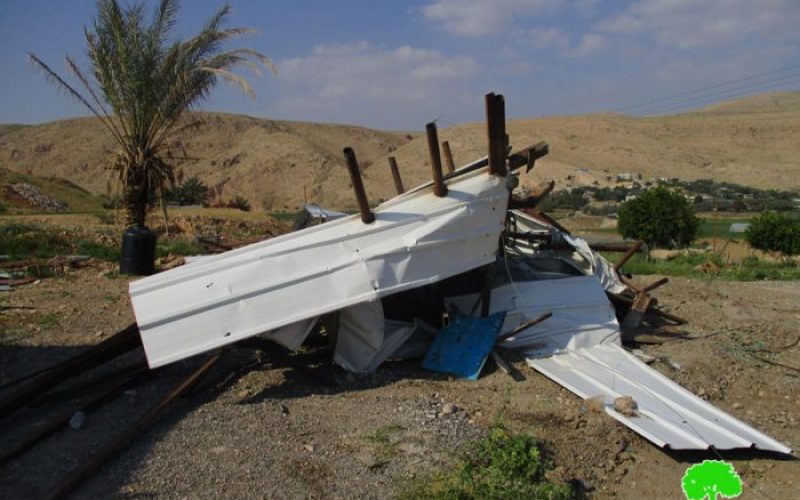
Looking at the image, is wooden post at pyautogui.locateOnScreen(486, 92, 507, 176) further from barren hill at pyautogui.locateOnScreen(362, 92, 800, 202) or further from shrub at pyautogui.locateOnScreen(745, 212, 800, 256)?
barren hill at pyautogui.locateOnScreen(362, 92, 800, 202)

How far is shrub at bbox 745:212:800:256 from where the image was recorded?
2038 centimetres

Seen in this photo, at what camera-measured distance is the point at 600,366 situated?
630cm

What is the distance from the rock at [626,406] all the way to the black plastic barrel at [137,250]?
8.34m

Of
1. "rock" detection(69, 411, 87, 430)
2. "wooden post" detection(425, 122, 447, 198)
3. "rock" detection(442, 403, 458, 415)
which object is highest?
"wooden post" detection(425, 122, 447, 198)

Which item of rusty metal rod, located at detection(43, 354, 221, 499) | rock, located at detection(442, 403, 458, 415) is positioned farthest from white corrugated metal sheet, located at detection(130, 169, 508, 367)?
rock, located at detection(442, 403, 458, 415)

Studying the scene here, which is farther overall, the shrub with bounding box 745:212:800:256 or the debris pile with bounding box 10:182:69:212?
the debris pile with bounding box 10:182:69:212

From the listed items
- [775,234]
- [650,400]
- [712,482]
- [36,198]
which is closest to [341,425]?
[650,400]

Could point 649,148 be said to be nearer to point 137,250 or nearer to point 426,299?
point 137,250

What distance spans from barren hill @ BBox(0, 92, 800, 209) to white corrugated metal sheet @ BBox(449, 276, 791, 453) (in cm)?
4081

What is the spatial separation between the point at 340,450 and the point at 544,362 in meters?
2.44

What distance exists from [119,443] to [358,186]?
2.73m

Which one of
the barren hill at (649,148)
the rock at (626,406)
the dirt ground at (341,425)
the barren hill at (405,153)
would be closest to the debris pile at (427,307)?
the rock at (626,406)

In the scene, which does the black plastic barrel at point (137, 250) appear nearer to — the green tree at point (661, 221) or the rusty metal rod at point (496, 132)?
the rusty metal rod at point (496, 132)

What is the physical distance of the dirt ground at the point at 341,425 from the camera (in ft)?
13.9
